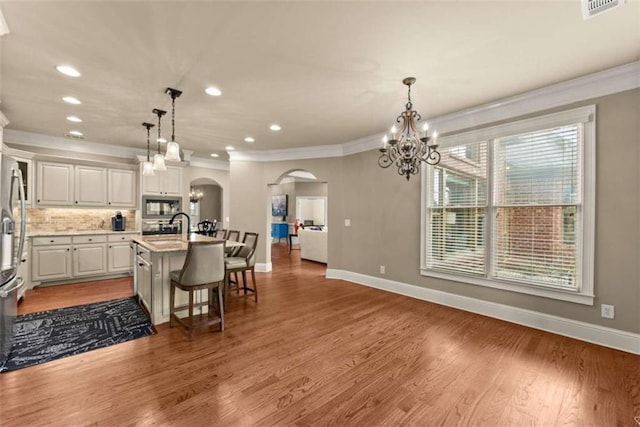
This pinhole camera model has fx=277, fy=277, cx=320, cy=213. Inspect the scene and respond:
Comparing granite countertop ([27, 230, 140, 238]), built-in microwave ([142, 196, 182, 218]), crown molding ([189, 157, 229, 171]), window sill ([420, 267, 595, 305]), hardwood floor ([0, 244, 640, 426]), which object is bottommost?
hardwood floor ([0, 244, 640, 426])

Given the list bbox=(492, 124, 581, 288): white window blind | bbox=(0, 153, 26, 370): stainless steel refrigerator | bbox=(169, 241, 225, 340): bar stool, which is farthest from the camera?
bbox=(492, 124, 581, 288): white window blind

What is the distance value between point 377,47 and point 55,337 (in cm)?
418

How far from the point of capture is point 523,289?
3.27 metres

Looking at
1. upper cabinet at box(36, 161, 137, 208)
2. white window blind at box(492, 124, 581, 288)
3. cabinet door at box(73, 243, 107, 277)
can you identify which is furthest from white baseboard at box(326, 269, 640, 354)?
upper cabinet at box(36, 161, 137, 208)

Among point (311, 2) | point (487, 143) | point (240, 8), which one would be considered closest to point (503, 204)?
point (487, 143)

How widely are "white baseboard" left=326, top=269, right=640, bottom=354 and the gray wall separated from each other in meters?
0.06

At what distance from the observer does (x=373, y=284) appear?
4.94 metres

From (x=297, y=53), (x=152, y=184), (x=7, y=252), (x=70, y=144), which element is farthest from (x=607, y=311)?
(x=70, y=144)

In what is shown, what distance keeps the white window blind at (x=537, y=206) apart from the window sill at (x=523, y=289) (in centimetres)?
8

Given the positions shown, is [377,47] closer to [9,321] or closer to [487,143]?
[487,143]

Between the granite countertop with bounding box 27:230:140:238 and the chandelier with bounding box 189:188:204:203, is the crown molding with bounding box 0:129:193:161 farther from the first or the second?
the chandelier with bounding box 189:188:204:203

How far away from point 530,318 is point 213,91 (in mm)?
4474

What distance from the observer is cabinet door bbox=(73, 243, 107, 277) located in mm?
5035

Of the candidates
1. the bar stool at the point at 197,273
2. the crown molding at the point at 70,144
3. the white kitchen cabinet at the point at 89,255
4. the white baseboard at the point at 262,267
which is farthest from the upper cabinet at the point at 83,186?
the bar stool at the point at 197,273
